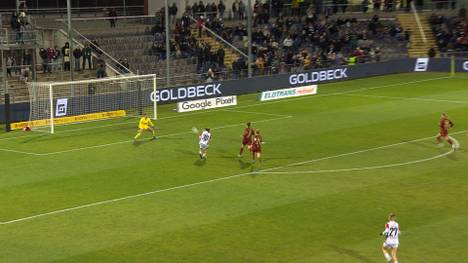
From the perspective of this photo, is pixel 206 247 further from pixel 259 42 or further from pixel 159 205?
pixel 259 42

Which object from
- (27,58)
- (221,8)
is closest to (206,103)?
(27,58)

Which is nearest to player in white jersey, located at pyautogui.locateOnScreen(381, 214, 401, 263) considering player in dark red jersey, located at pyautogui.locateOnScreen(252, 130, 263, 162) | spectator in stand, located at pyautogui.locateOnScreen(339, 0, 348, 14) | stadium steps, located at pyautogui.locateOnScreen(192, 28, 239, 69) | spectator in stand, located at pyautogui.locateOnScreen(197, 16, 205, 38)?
player in dark red jersey, located at pyautogui.locateOnScreen(252, 130, 263, 162)

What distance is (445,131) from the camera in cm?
3631

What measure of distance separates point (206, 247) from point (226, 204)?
16.4ft

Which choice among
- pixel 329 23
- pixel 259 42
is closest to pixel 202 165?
pixel 259 42

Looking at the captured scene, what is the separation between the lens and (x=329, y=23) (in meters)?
72.7

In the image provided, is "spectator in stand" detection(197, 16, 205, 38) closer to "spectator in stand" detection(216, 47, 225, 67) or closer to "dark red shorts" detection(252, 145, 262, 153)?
"spectator in stand" detection(216, 47, 225, 67)

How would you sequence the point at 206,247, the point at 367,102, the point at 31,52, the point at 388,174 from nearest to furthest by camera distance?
the point at 206,247 → the point at 388,174 → the point at 367,102 → the point at 31,52

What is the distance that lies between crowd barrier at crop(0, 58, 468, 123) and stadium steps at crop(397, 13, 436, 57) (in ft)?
15.6

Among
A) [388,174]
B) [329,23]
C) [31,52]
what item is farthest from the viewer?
[329,23]

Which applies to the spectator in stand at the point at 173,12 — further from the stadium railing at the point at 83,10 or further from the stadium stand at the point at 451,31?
the stadium stand at the point at 451,31

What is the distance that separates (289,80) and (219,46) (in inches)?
396

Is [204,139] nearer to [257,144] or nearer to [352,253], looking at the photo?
[257,144]

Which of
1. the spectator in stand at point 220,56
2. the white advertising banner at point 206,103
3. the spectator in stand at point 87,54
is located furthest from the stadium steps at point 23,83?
the white advertising banner at point 206,103
